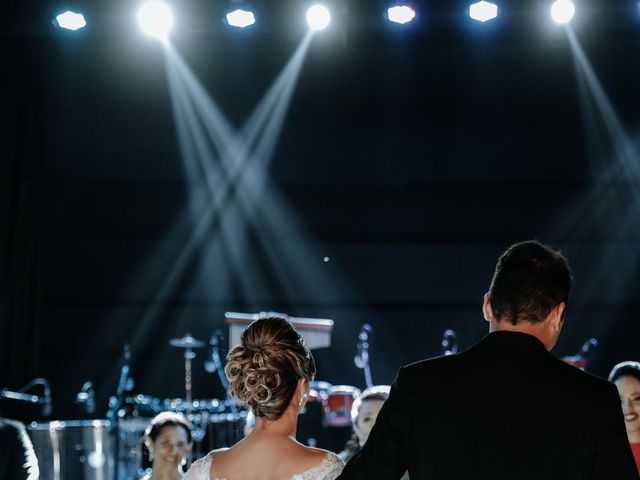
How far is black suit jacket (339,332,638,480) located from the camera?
6.55ft

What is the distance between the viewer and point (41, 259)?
922cm

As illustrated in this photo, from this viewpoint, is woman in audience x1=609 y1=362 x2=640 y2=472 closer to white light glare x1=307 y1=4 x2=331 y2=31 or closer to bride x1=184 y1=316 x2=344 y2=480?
bride x1=184 y1=316 x2=344 y2=480

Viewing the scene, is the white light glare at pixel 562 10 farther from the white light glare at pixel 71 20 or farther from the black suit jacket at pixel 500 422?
the black suit jacket at pixel 500 422

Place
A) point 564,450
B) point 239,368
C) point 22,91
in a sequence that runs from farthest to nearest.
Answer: point 22,91 → point 239,368 → point 564,450

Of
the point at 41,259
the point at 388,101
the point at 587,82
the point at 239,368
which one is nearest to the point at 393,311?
the point at 388,101

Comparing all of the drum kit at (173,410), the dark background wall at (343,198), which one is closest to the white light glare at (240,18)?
the dark background wall at (343,198)

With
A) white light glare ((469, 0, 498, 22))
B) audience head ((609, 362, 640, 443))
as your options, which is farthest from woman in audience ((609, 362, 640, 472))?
white light glare ((469, 0, 498, 22))

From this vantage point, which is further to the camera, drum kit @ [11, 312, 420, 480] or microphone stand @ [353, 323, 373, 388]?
microphone stand @ [353, 323, 373, 388]

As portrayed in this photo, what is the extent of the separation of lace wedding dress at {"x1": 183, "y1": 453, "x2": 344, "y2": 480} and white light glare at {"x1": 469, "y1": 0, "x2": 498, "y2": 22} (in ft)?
17.1

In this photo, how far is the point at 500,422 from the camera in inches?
80.7

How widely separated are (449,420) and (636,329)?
777 centimetres

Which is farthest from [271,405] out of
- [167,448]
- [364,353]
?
[364,353]

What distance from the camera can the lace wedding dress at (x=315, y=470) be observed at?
2.50 m

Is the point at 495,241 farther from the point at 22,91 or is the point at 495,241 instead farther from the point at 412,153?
the point at 22,91
